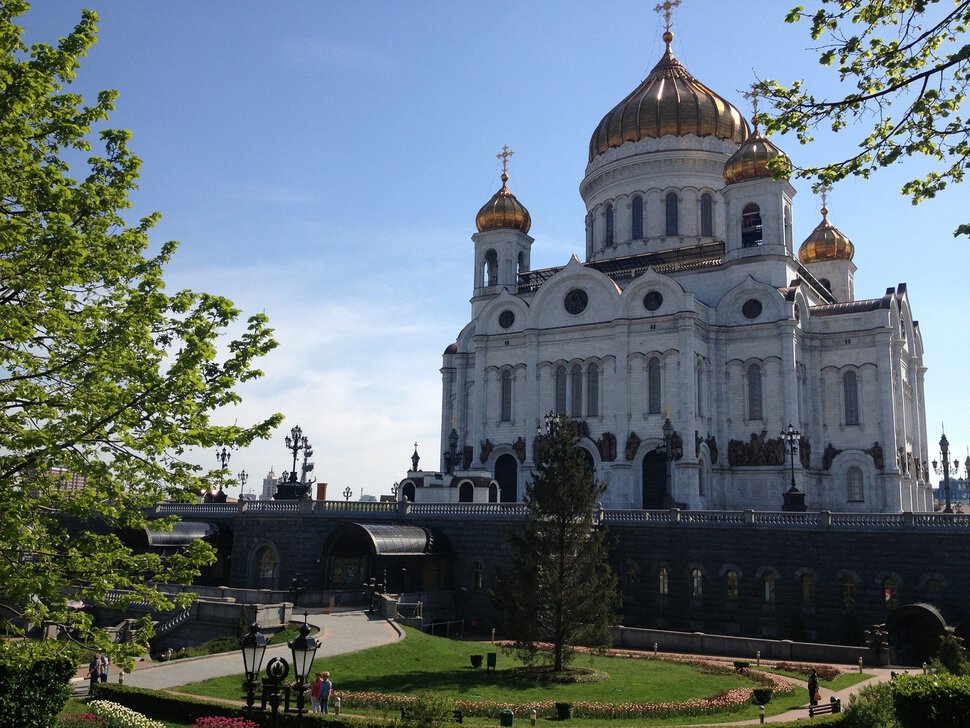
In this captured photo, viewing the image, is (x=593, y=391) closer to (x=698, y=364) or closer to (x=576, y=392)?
(x=576, y=392)

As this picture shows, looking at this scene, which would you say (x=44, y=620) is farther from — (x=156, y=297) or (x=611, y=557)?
(x=611, y=557)

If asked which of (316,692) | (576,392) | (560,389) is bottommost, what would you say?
(316,692)

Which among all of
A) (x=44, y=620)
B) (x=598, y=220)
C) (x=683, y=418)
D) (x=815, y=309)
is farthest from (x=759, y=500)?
(x=44, y=620)

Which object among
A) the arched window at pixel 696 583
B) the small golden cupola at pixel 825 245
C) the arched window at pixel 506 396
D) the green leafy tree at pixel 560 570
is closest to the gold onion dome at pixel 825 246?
the small golden cupola at pixel 825 245

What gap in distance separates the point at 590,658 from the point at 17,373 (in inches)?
857

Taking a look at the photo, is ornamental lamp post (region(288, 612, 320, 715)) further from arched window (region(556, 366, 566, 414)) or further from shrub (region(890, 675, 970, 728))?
arched window (region(556, 366, 566, 414))

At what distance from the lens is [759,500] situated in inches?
1823

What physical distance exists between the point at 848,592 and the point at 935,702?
1953 centimetres

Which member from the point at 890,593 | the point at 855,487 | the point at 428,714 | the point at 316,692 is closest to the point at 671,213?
the point at 855,487

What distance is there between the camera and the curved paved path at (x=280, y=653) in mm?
23547

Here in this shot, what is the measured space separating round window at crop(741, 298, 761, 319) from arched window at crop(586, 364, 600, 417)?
896 centimetres

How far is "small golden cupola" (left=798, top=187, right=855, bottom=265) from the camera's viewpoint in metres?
60.4

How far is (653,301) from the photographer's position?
1966 inches

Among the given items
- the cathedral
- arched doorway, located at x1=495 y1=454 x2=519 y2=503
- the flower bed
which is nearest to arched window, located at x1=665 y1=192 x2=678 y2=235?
the cathedral
